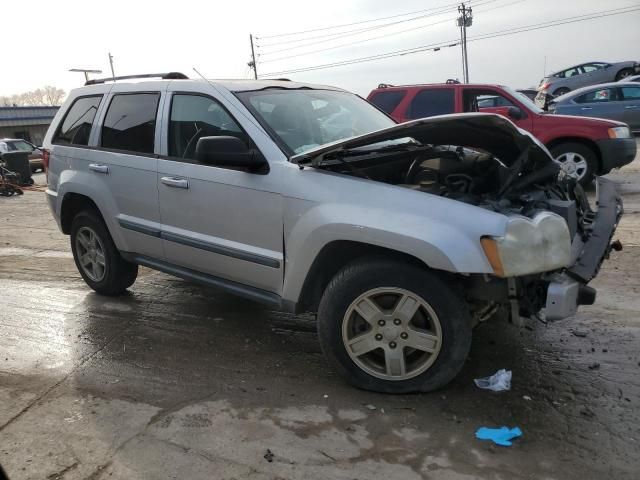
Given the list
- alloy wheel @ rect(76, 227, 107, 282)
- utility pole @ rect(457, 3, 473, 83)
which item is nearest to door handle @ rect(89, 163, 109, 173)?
alloy wheel @ rect(76, 227, 107, 282)

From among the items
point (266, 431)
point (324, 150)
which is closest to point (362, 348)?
point (266, 431)

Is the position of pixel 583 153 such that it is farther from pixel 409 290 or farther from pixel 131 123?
pixel 131 123

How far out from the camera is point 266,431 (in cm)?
293

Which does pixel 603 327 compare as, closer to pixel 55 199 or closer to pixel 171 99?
pixel 171 99

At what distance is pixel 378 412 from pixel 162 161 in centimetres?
243

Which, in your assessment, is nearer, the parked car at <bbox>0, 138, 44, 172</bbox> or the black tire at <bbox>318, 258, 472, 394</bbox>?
the black tire at <bbox>318, 258, 472, 394</bbox>

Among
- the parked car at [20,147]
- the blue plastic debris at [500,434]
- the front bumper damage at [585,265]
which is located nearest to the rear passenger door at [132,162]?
the blue plastic debris at [500,434]

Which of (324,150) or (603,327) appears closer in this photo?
(324,150)

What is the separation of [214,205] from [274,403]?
1396 millimetres

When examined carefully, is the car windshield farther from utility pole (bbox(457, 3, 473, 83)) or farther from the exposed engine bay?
utility pole (bbox(457, 3, 473, 83))

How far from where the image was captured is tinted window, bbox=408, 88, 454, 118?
9406mm

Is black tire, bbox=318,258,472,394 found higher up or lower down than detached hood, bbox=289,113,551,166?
lower down

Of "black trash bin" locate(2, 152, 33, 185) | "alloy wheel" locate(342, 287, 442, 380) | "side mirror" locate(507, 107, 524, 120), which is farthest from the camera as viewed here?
"black trash bin" locate(2, 152, 33, 185)

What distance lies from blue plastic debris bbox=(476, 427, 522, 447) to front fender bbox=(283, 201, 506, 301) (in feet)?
2.73
